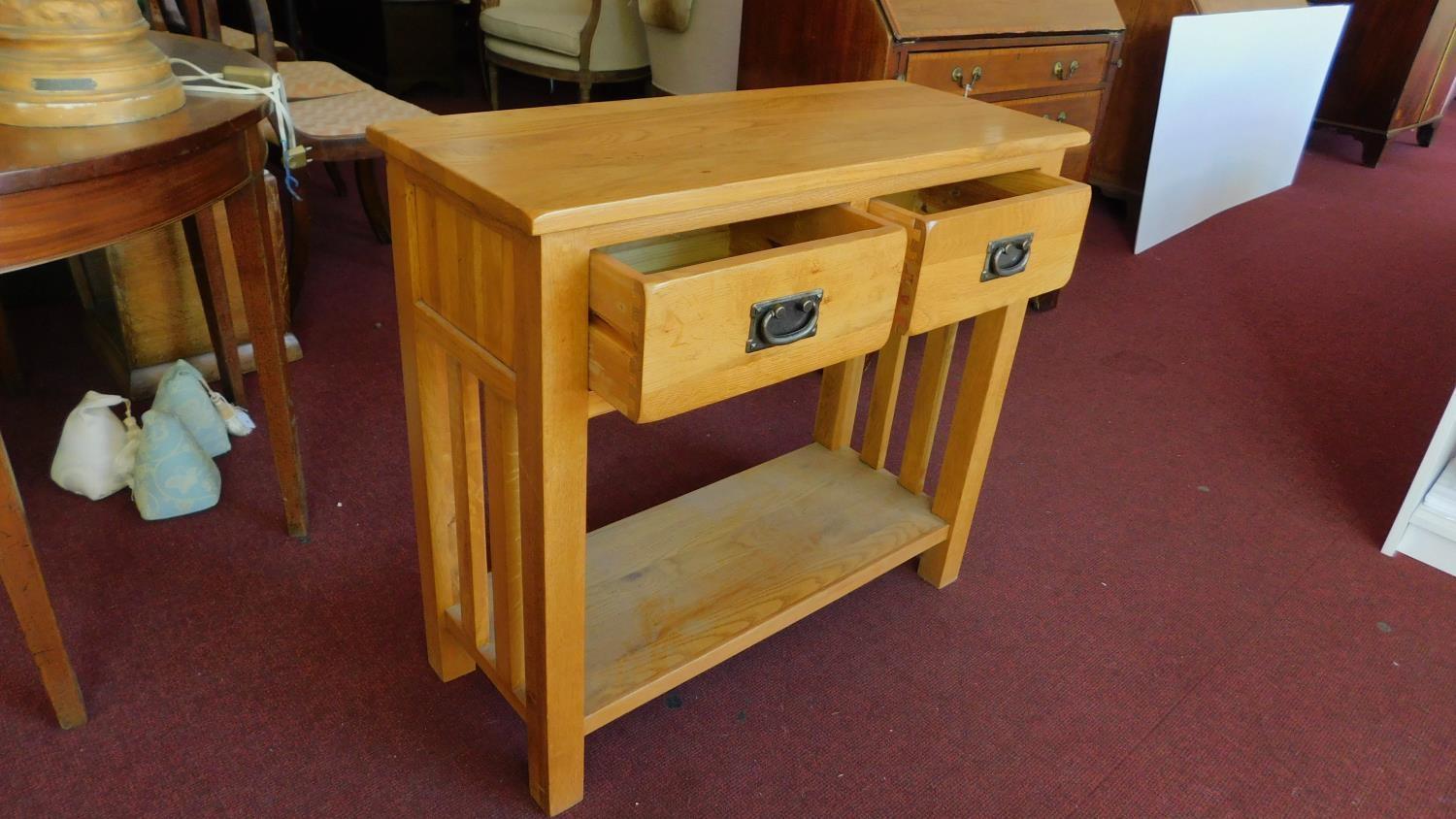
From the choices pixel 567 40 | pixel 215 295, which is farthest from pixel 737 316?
pixel 567 40

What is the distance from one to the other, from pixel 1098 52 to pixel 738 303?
189cm

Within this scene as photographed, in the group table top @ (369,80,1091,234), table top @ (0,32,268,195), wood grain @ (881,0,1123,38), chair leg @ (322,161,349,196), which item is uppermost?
wood grain @ (881,0,1123,38)

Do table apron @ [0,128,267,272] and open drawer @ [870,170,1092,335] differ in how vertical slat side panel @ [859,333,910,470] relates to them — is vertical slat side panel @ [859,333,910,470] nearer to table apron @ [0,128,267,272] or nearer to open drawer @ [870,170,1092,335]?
open drawer @ [870,170,1092,335]

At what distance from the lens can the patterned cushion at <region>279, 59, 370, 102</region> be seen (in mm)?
2345

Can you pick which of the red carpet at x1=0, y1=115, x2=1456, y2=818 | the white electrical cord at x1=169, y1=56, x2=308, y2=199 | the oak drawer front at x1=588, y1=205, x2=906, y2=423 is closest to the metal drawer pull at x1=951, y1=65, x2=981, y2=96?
the red carpet at x1=0, y1=115, x2=1456, y2=818

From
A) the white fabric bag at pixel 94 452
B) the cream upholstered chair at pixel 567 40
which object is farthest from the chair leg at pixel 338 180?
the white fabric bag at pixel 94 452

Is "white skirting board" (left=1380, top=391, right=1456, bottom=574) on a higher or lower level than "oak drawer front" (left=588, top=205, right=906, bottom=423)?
lower

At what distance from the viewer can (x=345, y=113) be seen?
2.23m

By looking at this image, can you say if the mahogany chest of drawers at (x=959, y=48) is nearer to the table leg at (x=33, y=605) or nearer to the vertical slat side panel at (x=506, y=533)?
the vertical slat side panel at (x=506, y=533)

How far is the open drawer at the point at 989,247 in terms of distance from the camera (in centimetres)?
104

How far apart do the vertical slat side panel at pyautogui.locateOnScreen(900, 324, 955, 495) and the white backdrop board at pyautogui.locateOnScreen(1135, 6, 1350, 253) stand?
1755 mm

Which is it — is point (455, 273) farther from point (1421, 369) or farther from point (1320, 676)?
point (1421, 369)

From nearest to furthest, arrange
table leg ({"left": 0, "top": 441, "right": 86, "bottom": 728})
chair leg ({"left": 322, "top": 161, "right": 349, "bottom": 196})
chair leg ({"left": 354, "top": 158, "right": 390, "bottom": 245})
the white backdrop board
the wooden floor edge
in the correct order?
1. table leg ({"left": 0, "top": 441, "right": 86, "bottom": 728})
2. the wooden floor edge
3. chair leg ({"left": 354, "top": 158, "right": 390, "bottom": 245})
4. the white backdrop board
5. chair leg ({"left": 322, "top": 161, "right": 349, "bottom": 196})

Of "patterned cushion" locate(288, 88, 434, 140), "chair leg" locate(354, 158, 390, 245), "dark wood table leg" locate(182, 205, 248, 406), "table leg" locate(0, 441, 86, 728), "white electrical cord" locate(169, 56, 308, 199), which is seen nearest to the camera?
"table leg" locate(0, 441, 86, 728)
